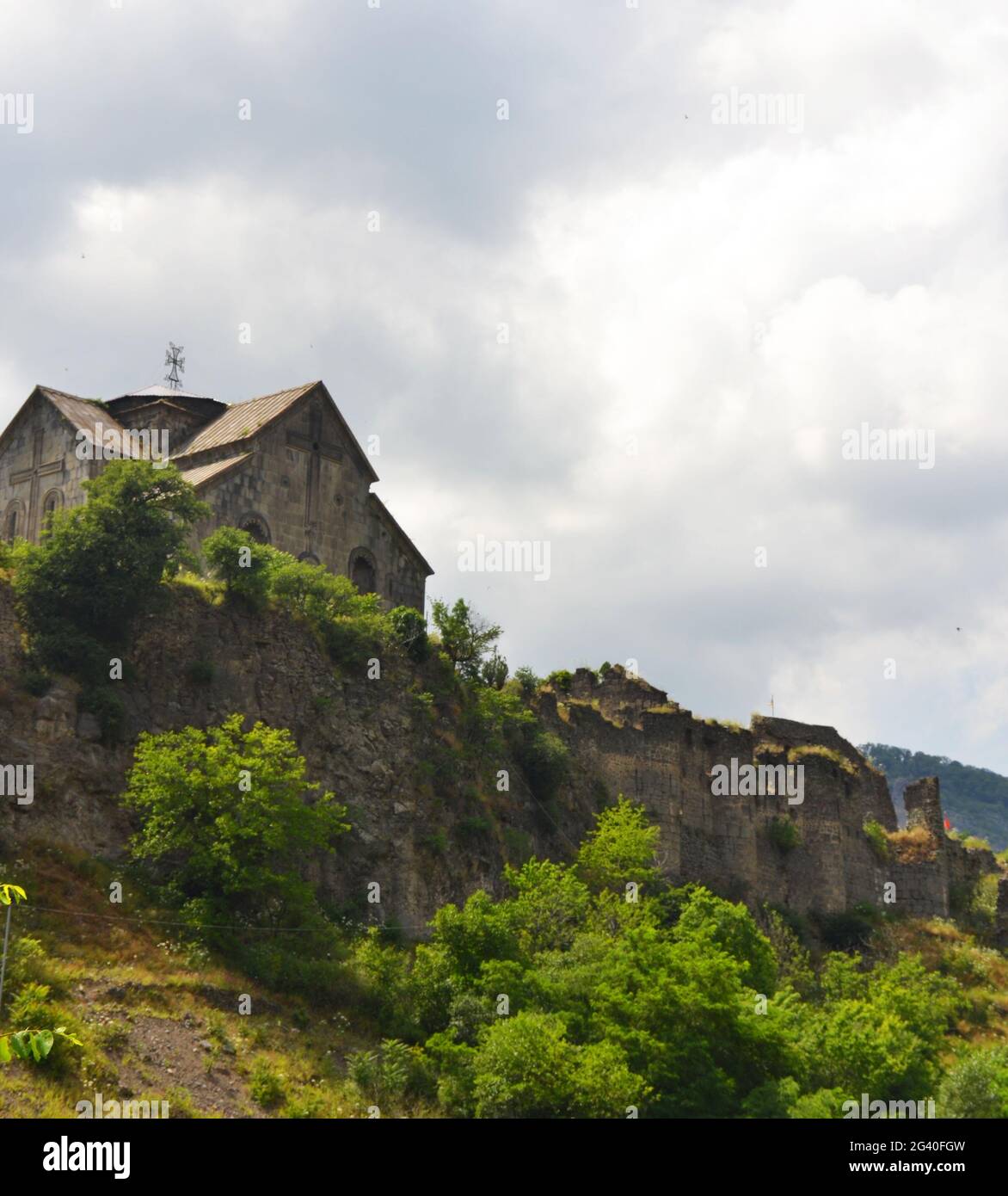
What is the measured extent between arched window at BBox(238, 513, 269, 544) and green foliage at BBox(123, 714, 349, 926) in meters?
12.2

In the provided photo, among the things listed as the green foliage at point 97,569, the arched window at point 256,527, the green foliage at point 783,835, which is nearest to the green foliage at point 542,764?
the arched window at point 256,527

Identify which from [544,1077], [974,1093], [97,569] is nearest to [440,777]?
[97,569]

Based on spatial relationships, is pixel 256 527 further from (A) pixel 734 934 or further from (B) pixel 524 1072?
(B) pixel 524 1072

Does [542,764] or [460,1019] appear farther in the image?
[542,764]

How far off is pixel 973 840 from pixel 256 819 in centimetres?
3803

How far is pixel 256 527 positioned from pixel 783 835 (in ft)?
63.9

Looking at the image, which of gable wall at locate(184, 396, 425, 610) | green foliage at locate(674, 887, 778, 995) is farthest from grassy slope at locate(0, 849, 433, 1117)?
gable wall at locate(184, 396, 425, 610)

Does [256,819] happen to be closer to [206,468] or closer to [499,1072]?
[499,1072]

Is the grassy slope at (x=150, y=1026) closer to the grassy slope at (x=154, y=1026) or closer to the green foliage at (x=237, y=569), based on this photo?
the grassy slope at (x=154, y=1026)

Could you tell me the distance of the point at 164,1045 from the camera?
36.5m

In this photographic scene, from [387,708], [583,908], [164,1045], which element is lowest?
[164,1045]

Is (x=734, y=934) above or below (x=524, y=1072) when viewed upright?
above

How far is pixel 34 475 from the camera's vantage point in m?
56.0
